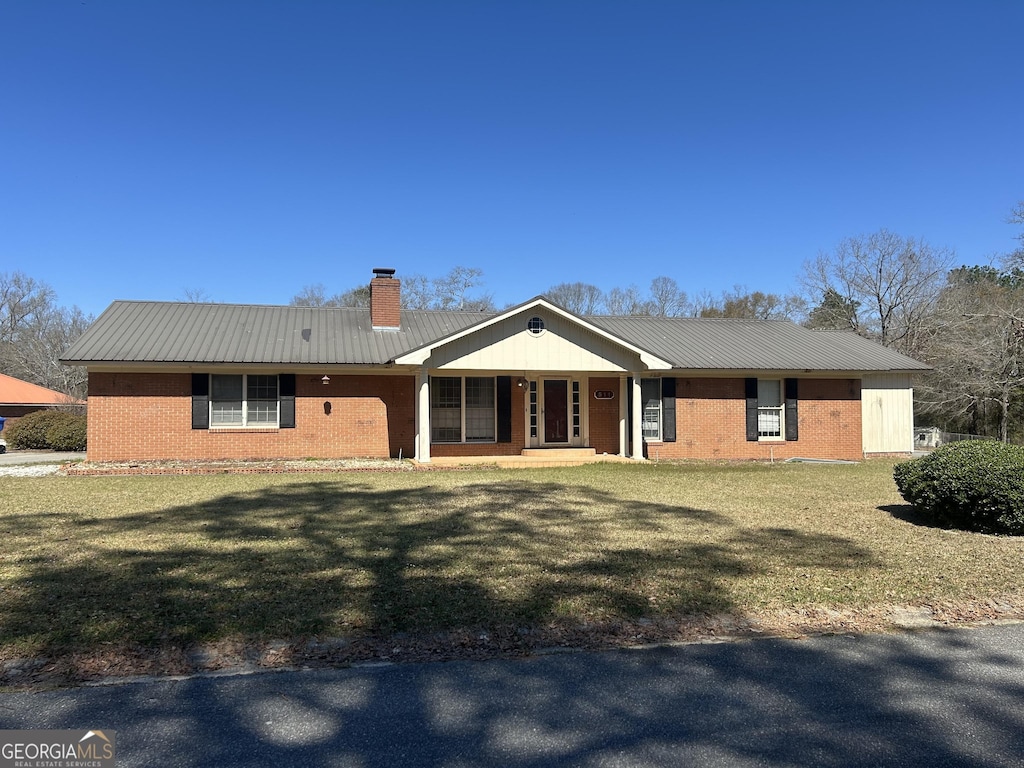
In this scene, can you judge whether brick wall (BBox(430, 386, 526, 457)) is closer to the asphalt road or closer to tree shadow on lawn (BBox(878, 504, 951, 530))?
tree shadow on lawn (BBox(878, 504, 951, 530))

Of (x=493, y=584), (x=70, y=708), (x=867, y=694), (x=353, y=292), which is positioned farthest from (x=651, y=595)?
(x=353, y=292)

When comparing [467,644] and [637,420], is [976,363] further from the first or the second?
[467,644]

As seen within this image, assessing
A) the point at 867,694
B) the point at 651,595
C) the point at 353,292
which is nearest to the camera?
the point at 867,694

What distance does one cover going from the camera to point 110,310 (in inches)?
710

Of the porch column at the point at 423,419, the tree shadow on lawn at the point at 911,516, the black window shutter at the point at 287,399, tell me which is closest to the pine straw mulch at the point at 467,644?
the tree shadow on lawn at the point at 911,516

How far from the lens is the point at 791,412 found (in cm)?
1872

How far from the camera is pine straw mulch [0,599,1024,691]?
12.8ft

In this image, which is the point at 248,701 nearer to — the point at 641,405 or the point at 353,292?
the point at 641,405

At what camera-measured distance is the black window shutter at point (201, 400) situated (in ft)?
51.6

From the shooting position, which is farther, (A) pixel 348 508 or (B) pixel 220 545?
(A) pixel 348 508

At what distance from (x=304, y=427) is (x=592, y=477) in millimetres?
7336

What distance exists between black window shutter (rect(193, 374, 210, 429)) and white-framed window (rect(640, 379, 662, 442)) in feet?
35.7

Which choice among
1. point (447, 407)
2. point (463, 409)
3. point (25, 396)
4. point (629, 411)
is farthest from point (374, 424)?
point (25, 396)

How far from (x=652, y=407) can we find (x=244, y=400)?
34.2ft
